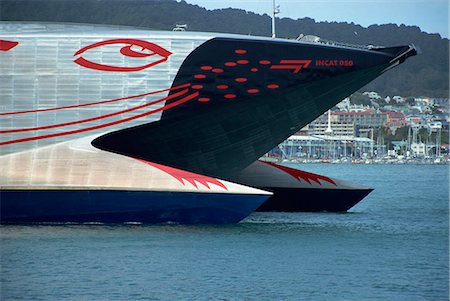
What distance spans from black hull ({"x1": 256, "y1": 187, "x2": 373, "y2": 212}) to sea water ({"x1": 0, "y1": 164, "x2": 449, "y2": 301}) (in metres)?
3.47

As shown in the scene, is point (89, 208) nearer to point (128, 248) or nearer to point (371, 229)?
point (128, 248)

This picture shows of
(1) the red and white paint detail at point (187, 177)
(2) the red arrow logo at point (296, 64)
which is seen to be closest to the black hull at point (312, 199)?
(2) the red arrow logo at point (296, 64)

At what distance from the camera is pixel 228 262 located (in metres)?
32.7

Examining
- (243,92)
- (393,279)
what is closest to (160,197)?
(243,92)

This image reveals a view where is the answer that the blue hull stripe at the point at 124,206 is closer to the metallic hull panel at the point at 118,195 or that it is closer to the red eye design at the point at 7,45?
the metallic hull panel at the point at 118,195

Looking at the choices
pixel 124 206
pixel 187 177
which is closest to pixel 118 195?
pixel 124 206

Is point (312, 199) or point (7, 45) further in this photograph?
point (312, 199)

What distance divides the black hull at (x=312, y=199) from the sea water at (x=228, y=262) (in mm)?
3473

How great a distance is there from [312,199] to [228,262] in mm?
15728

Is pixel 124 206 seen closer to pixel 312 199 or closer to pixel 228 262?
pixel 228 262

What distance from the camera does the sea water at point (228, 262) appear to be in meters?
28.4

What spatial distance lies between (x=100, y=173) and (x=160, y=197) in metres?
2.42

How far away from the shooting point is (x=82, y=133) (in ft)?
136

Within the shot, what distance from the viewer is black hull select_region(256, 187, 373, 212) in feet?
157
